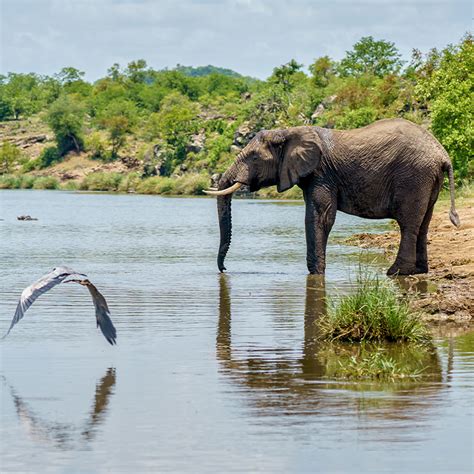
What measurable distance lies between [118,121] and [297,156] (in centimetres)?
8097

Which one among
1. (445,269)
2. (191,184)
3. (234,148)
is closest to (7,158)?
(234,148)

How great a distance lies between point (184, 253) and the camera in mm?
25625

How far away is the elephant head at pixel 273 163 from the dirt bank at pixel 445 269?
2296 mm

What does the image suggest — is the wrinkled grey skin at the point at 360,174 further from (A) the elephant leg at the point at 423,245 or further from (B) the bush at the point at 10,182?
(B) the bush at the point at 10,182

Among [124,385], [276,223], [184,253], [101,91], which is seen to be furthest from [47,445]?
[101,91]

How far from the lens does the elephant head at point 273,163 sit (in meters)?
19.3

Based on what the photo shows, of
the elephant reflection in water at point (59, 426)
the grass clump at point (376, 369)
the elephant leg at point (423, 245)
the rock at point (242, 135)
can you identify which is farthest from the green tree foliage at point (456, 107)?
the rock at point (242, 135)

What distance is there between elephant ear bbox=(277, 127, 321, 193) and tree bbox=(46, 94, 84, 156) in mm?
81556

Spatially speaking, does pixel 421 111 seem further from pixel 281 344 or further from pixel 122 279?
pixel 281 344

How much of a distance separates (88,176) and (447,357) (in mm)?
77314

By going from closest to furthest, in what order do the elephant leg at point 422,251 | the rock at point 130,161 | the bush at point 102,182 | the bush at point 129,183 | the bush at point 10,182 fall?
the elephant leg at point 422,251 → the bush at point 129,183 → the bush at point 102,182 → the bush at point 10,182 → the rock at point 130,161

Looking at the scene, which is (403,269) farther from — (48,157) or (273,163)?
(48,157)

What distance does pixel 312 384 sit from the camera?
10664 mm

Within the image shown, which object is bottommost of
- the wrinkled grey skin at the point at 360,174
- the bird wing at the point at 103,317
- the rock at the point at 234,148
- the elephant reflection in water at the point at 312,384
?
the elephant reflection in water at the point at 312,384
